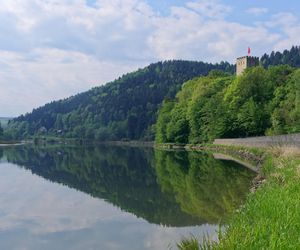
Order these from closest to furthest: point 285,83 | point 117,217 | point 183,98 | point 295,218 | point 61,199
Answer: point 295,218
point 117,217
point 61,199
point 285,83
point 183,98

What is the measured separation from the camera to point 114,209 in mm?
18922

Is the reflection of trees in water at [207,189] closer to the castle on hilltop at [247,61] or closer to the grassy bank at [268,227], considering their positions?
the grassy bank at [268,227]

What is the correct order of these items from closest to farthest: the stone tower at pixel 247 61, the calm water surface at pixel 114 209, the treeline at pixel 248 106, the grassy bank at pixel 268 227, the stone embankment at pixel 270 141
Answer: the grassy bank at pixel 268 227 < the calm water surface at pixel 114 209 < the stone embankment at pixel 270 141 < the treeline at pixel 248 106 < the stone tower at pixel 247 61

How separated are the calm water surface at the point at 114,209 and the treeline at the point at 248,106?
38.5 metres

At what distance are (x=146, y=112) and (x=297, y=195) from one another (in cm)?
17338

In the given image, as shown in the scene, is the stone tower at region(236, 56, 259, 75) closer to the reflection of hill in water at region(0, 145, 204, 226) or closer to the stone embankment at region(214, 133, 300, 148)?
the stone embankment at region(214, 133, 300, 148)

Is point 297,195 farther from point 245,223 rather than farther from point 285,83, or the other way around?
point 285,83

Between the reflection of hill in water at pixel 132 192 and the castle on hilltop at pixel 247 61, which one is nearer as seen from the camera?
the reflection of hill in water at pixel 132 192

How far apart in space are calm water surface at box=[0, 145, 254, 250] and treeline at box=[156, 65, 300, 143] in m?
38.5

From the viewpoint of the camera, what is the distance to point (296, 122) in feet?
207

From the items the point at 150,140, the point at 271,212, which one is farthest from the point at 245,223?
the point at 150,140

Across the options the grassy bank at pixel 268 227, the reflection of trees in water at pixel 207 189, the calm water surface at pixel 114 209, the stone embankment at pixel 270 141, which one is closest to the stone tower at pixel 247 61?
the stone embankment at pixel 270 141

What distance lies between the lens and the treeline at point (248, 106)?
221 ft

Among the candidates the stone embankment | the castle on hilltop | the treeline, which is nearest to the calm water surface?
the stone embankment
